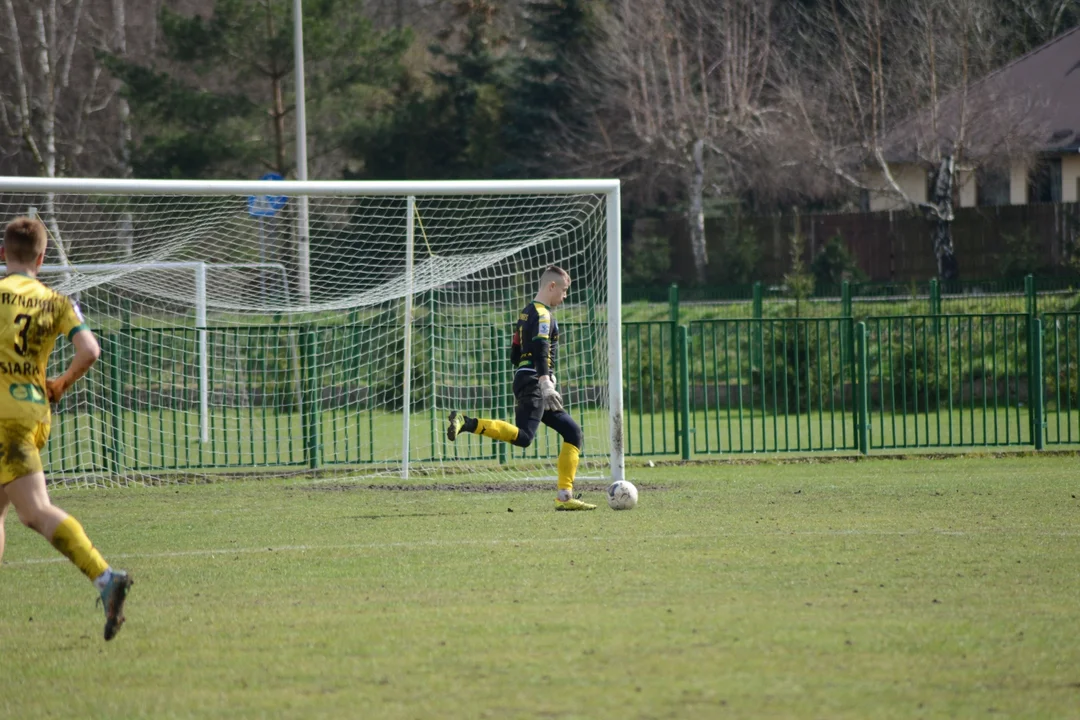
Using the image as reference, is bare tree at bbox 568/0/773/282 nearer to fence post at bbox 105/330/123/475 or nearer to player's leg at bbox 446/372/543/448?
fence post at bbox 105/330/123/475

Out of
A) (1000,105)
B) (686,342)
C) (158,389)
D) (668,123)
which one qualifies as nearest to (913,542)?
(686,342)

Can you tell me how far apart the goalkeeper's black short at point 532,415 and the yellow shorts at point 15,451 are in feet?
16.9

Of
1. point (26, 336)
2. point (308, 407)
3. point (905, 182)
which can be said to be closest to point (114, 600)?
point (26, 336)

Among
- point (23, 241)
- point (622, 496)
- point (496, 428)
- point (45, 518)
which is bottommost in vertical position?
point (622, 496)

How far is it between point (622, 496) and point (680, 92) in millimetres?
33030

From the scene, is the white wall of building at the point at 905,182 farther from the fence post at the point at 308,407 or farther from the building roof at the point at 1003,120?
the fence post at the point at 308,407

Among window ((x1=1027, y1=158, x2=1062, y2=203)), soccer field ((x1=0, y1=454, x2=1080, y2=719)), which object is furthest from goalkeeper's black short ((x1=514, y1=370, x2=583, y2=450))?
window ((x1=1027, y1=158, x2=1062, y2=203))

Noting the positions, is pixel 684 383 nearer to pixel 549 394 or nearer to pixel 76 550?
pixel 549 394

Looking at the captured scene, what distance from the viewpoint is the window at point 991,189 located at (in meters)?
41.2

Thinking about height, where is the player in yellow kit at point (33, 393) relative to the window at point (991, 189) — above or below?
below

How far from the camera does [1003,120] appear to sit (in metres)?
37.8

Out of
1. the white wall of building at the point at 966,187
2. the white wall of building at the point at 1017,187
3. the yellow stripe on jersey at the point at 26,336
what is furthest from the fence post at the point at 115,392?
the white wall of building at the point at 1017,187

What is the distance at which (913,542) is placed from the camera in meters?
8.73

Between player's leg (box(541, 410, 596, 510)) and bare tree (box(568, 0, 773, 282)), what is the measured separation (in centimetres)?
3148
